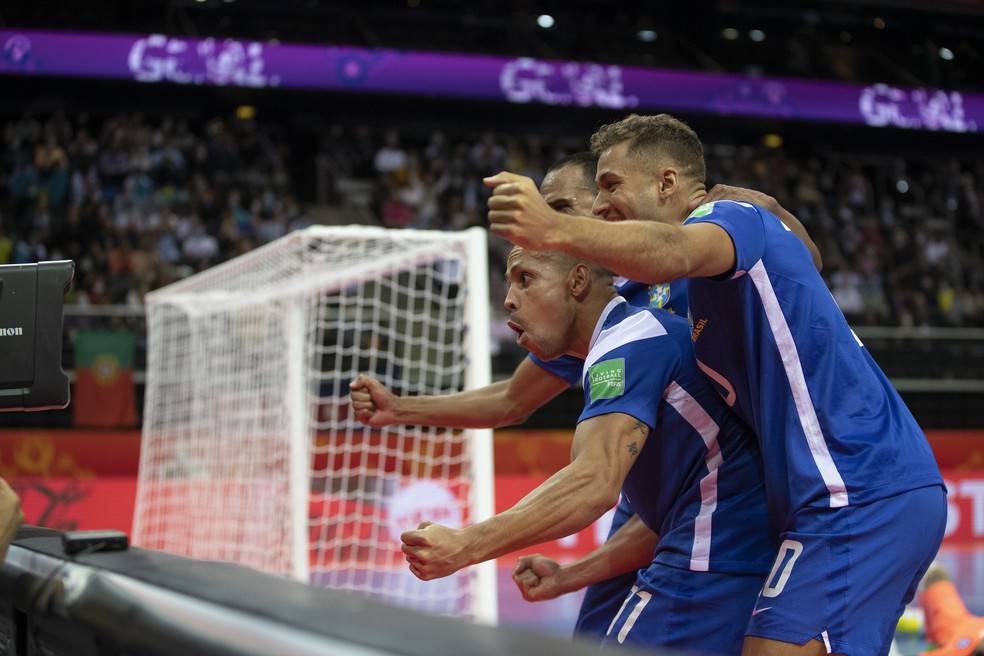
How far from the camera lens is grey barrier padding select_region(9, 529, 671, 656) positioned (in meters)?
1.03

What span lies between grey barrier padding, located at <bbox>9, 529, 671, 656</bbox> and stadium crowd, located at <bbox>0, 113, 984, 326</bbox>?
1254cm

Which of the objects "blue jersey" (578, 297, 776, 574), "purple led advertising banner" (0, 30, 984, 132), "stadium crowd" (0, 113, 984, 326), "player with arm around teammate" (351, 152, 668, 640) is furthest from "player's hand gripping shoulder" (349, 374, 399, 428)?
"purple led advertising banner" (0, 30, 984, 132)

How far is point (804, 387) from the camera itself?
7.30 ft

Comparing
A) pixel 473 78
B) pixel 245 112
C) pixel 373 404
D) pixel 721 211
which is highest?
pixel 473 78

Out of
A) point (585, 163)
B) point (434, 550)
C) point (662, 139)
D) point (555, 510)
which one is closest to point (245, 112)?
point (585, 163)

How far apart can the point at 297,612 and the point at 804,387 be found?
53.6 inches

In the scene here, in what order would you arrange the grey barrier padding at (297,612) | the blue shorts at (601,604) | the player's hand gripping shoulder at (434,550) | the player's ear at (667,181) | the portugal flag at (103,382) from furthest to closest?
1. the portugal flag at (103,382)
2. the blue shorts at (601,604)
3. the player's ear at (667,181)
4. the player's hand gripping shoulder at (434,550)
5. the grey barrier padding at (297,612)

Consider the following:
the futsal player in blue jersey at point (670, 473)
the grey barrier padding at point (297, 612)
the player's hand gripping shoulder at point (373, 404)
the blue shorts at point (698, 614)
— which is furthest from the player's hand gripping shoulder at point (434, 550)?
the player's hand gripping shoulder at point (373, 404)

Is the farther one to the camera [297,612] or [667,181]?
[667,181]

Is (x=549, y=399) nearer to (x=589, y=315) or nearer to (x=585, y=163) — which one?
(x=589, y=315)

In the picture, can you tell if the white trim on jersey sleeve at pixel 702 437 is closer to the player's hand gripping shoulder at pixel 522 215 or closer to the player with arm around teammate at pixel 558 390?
the player with arm around teammate at pixel 558 390

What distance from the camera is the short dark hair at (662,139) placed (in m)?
2.54

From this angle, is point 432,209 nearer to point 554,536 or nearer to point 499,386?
point 499,386

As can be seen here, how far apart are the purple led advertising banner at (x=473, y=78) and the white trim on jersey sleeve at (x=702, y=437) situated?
15.1 m
